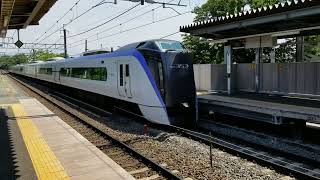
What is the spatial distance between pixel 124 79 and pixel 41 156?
6827mm

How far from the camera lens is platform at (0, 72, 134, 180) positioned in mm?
8531

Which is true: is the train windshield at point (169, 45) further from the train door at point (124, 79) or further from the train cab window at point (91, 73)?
the train cab window at point (91, 73)

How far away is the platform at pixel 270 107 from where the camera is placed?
11.9 metres

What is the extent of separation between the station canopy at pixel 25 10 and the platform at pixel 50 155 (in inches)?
176

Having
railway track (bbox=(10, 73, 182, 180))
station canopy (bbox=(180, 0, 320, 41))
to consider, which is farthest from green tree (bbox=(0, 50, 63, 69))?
railway track (bbox=(10, 73, 182, 180))

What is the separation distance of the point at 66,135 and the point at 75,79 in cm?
1388

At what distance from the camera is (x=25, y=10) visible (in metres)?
18.1

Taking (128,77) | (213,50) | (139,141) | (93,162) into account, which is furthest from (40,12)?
(213,50)

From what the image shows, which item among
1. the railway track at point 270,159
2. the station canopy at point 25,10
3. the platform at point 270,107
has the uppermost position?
the station canopy at point 25,10

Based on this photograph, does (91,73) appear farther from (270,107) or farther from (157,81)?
(270,107)

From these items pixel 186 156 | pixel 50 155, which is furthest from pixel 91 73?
pixel 186 156

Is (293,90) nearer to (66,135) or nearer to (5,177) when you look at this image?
(66,135)

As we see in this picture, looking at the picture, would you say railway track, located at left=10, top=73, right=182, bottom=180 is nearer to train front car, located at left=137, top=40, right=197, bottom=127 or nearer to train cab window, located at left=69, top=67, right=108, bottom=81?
train front car, located at left=137, top=40, right=197, bottom=127

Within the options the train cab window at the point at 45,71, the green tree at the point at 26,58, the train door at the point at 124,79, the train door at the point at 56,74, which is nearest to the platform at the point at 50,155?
the train door at the point at 124,79
